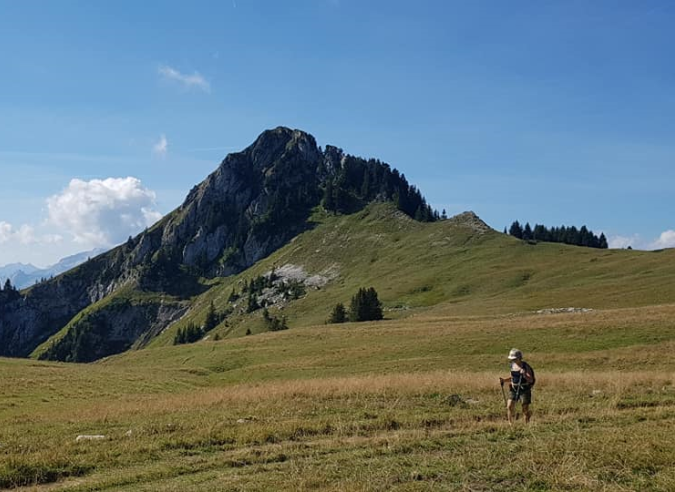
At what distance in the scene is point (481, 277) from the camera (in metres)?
129

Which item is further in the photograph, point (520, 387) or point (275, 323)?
point (275, 323)

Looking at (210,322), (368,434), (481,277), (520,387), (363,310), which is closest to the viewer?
(368,434)

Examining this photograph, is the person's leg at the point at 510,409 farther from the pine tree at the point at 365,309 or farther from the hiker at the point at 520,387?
the pine tree at the point at 365,309

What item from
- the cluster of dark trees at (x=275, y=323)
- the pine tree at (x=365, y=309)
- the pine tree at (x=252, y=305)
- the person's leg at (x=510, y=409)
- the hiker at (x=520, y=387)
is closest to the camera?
the person's leg at (x=510, y=409)

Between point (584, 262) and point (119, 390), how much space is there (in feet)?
378

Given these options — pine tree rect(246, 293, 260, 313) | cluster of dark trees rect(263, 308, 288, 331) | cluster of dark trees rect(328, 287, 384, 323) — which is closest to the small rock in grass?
cluster of dark trees rect(328, 287, 384, 323)

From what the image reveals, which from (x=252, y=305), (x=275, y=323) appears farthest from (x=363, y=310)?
(x=252, y=305)

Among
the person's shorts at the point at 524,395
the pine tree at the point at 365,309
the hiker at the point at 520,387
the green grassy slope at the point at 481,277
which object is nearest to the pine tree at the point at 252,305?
the green grassy slope at the point at 481,277

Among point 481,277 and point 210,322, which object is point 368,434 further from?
point 210,322

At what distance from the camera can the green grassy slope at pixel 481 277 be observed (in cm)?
9125

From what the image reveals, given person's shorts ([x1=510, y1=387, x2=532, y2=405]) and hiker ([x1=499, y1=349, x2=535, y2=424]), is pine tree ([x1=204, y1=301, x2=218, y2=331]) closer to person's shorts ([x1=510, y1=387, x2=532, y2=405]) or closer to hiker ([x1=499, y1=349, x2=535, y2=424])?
hiker ([x1=499, y1=349, x2=535, y2=424])

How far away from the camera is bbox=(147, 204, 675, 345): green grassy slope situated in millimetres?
91250

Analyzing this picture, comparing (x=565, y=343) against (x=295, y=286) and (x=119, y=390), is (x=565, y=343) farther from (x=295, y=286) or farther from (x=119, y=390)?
(x=295, y=286)

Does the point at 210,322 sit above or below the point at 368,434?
above
